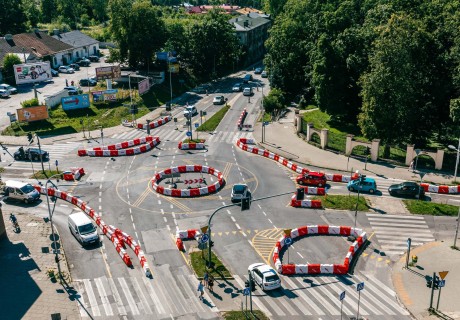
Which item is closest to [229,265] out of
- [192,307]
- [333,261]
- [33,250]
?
[192,307]

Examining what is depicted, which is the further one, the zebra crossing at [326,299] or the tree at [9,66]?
the tree at [9,66]

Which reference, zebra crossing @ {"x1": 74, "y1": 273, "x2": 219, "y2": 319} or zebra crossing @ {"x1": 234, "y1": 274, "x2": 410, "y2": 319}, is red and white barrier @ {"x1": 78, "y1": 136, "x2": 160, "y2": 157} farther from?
zebra crossing @ {"x1": 234, "y1": 274, "x2": 410, "y2": 319}

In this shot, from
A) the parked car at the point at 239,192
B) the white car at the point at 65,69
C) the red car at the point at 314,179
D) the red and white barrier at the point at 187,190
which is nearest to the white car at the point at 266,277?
the parked car at the point at 239,192

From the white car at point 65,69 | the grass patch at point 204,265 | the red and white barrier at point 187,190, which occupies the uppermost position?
the white car at point 65,69

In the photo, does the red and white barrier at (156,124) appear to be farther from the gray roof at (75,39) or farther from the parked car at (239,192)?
the gray roof at (75,39)

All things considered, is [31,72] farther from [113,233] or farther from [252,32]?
[113,233]

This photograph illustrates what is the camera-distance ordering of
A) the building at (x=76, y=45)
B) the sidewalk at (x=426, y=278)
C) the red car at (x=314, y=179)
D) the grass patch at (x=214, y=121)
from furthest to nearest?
1. the building at (x=76, y=45)
2. the grass patch at (x=214, y=121)
3. the red car at (x=314, y=179)
4. the sidewalk at (x=426, y=278)

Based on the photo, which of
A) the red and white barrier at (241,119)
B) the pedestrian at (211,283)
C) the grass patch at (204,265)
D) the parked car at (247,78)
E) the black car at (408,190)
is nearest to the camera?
the pedestrian at (211,283)
